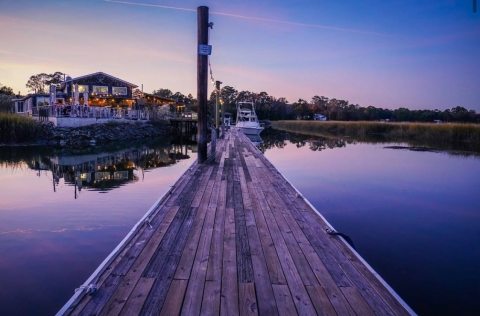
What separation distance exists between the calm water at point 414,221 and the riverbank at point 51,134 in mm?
16454

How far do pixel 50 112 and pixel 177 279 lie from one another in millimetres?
28978

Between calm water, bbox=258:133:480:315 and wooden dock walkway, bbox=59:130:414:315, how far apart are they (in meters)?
1.69

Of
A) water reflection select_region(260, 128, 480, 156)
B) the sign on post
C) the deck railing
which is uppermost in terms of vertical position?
the sign on post

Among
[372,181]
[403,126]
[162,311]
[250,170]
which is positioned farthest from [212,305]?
[403,126]

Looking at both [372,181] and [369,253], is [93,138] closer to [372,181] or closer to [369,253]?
[372,181]

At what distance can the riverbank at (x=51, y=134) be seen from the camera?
23.1 m

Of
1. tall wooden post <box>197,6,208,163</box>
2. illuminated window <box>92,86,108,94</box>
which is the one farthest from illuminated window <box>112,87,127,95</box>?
tall wooden post <box>197,6,208,163</box>

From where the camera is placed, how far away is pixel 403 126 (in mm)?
41750

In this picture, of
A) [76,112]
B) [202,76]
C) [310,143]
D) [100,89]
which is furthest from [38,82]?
[202,76]

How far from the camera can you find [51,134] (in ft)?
81.8

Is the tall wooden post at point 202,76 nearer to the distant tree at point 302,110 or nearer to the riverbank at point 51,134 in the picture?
the riverbank at point 51,134

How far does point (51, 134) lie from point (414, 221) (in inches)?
971

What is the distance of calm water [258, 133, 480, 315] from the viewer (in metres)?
4.91

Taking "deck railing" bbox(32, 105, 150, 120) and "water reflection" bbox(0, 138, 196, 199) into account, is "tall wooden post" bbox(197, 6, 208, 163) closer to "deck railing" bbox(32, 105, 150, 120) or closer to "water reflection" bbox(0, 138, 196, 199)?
"water reflection" bbox(0, 138, 196, 199)
